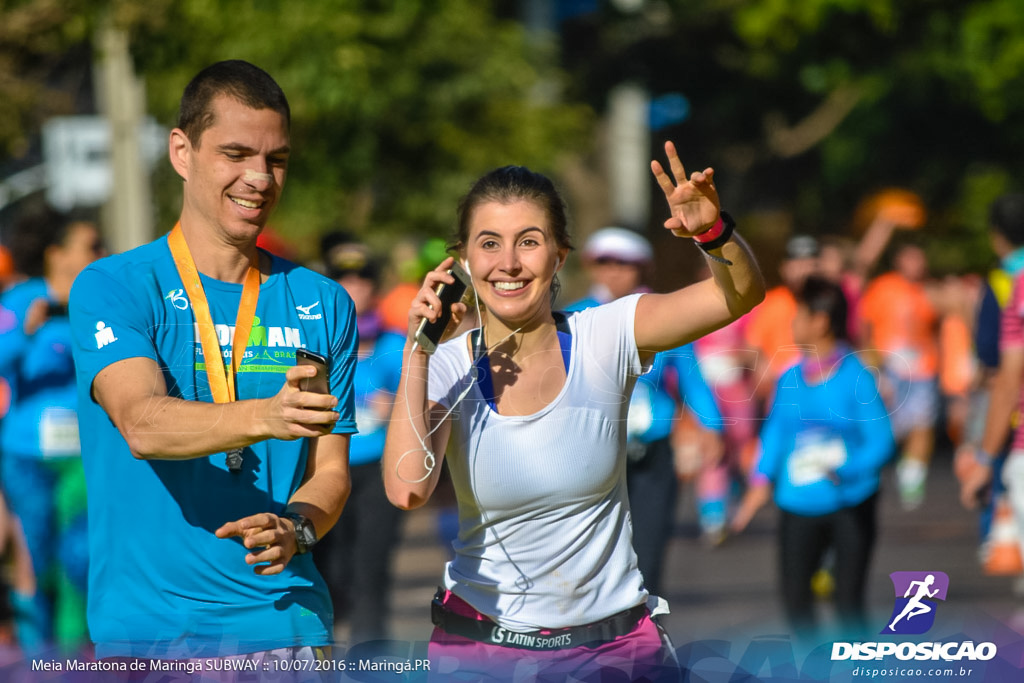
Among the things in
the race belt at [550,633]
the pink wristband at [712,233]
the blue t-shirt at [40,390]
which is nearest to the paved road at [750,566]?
the blue t-shirt at [40,390]

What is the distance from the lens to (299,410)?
115 inches

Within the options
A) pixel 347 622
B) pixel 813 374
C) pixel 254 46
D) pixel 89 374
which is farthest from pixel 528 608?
pixel 254 46

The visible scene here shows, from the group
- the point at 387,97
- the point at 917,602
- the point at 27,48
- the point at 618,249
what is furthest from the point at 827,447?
the point at 387,97

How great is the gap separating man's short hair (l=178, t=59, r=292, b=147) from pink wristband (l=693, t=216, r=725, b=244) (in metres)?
0.97

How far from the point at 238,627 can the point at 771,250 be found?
675 inches

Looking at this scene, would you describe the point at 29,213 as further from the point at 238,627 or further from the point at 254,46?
the point at 254,46

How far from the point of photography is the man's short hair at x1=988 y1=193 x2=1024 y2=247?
7.61 metres

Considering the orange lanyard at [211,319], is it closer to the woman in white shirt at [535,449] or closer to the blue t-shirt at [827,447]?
the woman in white shirt at [535,449]

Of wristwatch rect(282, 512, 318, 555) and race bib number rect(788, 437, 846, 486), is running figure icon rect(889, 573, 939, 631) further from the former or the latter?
race bib number rect(788, 437, 846, 486)

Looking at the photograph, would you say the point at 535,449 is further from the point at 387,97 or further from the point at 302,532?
the point at 387,97

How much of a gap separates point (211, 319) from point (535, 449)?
76cm

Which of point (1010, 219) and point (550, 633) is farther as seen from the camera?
point (1010, 219)

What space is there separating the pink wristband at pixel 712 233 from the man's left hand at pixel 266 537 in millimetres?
1052

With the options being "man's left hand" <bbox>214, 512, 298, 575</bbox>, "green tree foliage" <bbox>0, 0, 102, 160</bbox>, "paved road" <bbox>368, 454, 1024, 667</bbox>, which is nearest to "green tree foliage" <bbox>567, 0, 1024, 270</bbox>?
"paved road" <bbox>368, 454, 1024, 667</bbox>
